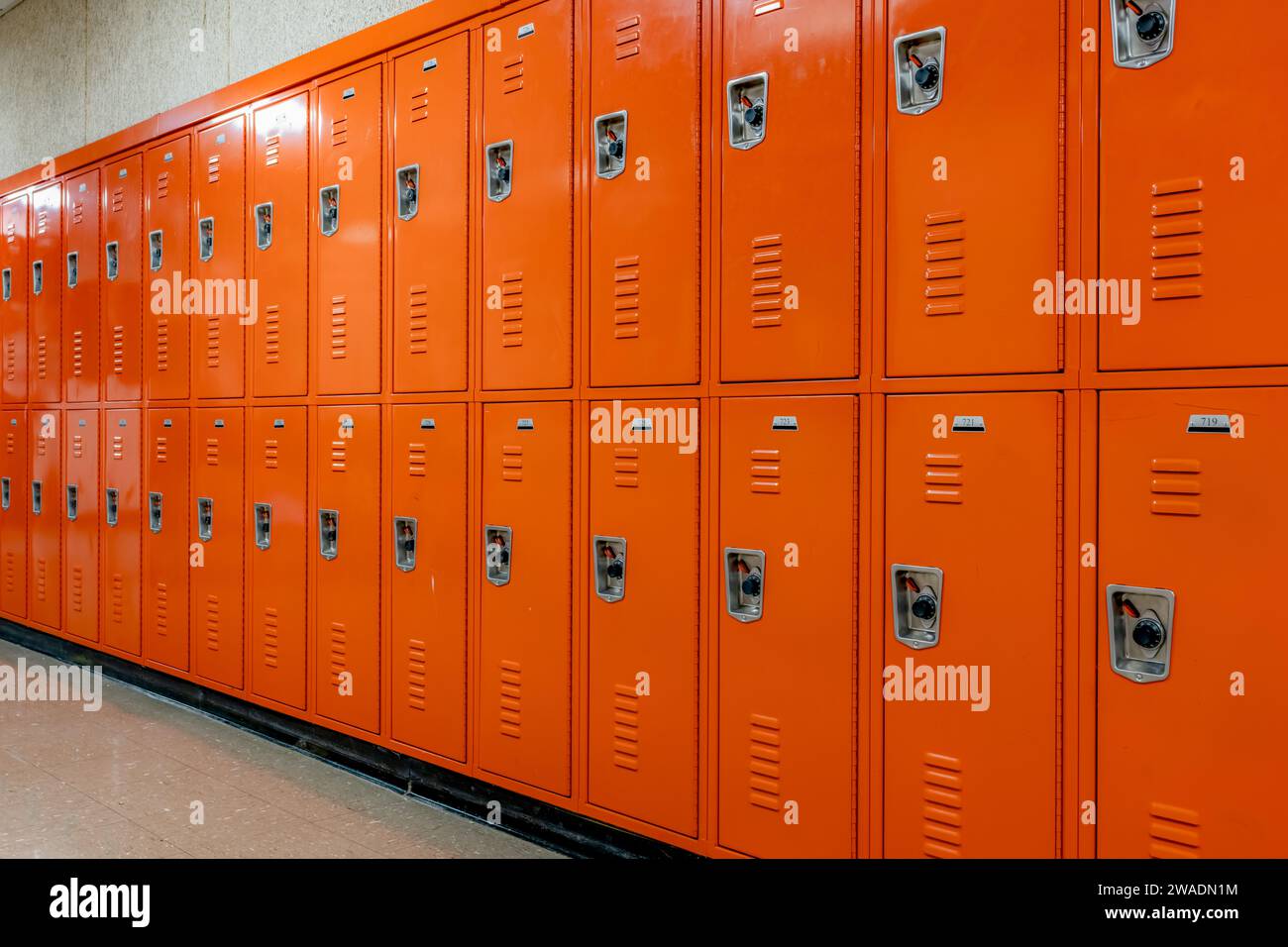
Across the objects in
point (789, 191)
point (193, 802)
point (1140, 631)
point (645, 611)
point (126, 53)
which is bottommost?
point (193, 802)

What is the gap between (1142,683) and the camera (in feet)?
6.67

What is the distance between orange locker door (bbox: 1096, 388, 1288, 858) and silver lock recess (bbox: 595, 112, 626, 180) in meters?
1.58

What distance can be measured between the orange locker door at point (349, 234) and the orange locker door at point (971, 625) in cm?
228

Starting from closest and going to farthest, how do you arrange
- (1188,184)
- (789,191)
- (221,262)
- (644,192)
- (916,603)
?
(1188,184), (916,603), (789,191), (644,192), (221,262)

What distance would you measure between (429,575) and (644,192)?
5.39 ft

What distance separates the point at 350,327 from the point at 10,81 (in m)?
5.25

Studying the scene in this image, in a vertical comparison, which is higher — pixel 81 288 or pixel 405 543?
pixel 81 288

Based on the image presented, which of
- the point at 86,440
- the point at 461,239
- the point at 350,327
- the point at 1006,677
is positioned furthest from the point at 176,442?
the point at 1006,677

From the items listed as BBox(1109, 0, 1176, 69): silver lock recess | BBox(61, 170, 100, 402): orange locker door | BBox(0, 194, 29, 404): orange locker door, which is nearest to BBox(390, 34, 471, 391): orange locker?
BBox(1109, 0, 1176, 69): silver lock recess

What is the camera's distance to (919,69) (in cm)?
232

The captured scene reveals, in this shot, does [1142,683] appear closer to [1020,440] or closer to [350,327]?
[1020,440]

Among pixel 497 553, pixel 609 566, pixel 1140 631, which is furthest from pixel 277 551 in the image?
pixel 1140 631

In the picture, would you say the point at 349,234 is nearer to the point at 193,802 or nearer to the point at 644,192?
the point at 644,192

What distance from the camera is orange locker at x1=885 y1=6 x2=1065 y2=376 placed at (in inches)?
84.3
